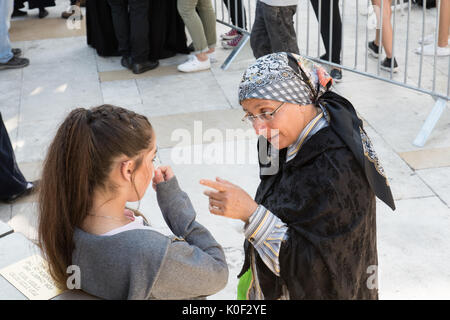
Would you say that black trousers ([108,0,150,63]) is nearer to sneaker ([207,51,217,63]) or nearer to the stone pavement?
the stone pavement

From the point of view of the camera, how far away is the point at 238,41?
7.18m

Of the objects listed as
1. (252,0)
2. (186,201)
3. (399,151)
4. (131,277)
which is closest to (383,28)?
(399,151)

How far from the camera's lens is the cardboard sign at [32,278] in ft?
6.14

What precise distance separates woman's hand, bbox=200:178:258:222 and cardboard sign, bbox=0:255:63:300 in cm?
54

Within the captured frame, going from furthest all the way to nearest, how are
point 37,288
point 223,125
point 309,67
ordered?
point 223,125 < point 309,67 < point 37,288

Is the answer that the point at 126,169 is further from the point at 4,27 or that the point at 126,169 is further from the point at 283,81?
the point at 4,27

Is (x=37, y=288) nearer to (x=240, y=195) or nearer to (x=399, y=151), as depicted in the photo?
(x=240, y=195)

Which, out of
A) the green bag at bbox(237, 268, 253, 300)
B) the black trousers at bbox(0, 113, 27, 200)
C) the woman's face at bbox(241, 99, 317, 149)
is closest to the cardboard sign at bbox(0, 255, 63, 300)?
the green bag at bbox(237, 268, 253, 300)

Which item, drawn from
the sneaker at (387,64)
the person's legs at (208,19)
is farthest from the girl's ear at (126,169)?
the person's legs at (208,19)

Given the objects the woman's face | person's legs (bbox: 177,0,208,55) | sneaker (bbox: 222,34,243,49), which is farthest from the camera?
sneaker (bbox: 222,34,243,49)

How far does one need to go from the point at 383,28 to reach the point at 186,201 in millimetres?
4447

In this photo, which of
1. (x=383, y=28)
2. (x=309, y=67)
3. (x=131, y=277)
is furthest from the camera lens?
(x=383, y=28)

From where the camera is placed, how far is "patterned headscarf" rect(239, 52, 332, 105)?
78.7 inches

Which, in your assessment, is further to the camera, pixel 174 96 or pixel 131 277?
pixel 174 96
